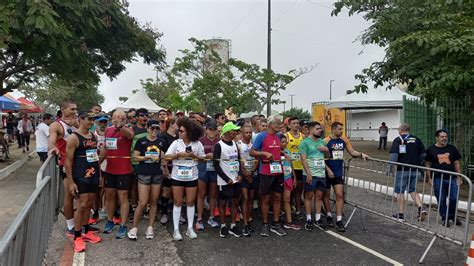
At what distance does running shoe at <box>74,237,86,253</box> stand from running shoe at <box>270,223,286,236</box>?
8.89 ft

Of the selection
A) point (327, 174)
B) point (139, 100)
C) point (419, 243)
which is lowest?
point (419, 243)

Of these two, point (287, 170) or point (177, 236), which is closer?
point (177, 236)

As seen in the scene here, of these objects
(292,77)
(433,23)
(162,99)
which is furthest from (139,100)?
(162,99)

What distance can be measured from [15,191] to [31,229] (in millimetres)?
7116

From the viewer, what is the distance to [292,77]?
24.3 metres

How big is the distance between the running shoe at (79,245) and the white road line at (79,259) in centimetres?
7

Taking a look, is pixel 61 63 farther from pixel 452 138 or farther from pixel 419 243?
pixel 452 138

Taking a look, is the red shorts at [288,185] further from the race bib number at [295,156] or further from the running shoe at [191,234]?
the running shoe at [191,234]

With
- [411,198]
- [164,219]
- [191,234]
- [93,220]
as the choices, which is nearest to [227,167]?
[191,234]

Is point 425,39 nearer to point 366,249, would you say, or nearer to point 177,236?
point 366,249

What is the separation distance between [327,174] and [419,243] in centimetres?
163

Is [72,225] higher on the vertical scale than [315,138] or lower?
lower

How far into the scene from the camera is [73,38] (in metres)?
10.9

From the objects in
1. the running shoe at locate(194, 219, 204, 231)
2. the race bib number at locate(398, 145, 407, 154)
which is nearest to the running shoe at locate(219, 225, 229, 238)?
the running shoe at locate(194, 219, 204, 231)
